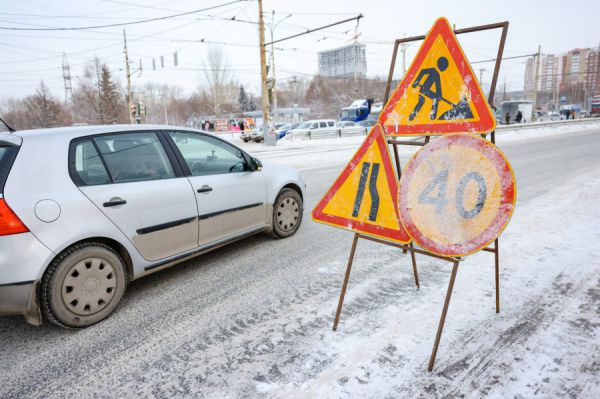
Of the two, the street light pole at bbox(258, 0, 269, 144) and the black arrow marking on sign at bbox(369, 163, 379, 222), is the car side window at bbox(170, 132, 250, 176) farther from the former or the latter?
the street light pole at bbox(258, 0, 269, 144)

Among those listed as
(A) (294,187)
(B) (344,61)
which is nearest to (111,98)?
(B) (344,61)

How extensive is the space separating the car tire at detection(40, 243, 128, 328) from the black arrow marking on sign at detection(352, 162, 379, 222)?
6.64 feet

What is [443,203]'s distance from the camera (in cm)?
233

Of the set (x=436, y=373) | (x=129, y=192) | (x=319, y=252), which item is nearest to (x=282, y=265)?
(x=319, y=252)

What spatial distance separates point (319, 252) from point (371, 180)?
6.46 feet

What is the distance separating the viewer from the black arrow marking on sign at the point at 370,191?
268 centimetres

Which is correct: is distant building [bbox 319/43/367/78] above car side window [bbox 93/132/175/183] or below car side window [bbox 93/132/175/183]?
above

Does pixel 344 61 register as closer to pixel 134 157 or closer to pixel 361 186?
pixel 134 157

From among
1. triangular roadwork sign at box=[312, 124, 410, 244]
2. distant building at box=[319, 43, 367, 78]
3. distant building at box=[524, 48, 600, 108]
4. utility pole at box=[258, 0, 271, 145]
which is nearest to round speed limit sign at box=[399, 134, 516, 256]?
triangular roadwork sign at box=[312, 124, 410, 244]

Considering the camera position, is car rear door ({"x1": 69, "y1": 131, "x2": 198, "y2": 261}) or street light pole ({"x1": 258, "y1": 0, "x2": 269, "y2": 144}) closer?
car rear door ({"x1": 69, "y1": 131, "x2": 198, "y2": 261})

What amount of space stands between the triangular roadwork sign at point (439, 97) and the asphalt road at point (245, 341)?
4.76 ft

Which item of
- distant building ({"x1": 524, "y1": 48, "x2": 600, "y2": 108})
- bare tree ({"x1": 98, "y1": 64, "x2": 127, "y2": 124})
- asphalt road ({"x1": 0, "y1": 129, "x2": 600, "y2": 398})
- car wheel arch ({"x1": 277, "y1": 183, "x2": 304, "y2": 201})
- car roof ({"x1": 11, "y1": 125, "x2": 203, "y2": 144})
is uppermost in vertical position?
distant building ({"x1": 524, "y1": 48, "x2": 600, "y2": 108})

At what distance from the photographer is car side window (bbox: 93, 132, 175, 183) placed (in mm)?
3262

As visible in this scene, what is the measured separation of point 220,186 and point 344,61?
49.6 metres
